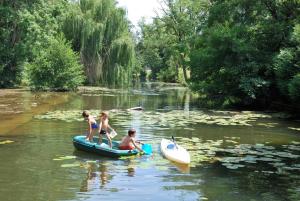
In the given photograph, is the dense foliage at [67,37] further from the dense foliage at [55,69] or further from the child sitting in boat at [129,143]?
the child sitting in boat at [129,143]

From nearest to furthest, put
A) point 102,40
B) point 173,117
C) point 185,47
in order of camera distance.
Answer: point 173,117, point 185,47, point 102,40

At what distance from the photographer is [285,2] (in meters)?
28.7

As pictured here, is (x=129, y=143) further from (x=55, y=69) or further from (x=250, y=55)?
(x=55, y=69)

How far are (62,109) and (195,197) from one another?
17.5m

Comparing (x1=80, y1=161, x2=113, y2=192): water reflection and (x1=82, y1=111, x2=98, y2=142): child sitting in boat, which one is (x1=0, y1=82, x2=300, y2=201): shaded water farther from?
(x1=82, y1=111, x2=98, y2=142): child sitting in boat

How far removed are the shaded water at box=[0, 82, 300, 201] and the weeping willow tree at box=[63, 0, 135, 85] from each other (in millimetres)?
25787

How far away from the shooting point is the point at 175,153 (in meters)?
12.8

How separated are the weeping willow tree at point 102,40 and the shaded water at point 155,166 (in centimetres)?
2579

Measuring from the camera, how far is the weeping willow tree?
45594 mm

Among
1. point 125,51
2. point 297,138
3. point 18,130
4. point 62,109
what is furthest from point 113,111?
point 125,51

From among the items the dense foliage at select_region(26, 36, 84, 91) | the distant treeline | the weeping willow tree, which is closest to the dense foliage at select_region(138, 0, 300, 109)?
the distant treeline

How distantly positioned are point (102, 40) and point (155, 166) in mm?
36568

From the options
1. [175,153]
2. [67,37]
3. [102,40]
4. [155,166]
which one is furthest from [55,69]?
[155,166]

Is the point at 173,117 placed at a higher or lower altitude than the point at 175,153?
higher
